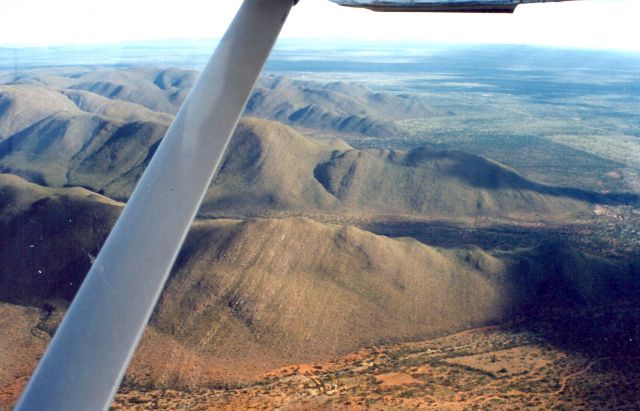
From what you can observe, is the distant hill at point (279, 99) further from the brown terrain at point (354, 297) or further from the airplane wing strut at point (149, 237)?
the airplane wing strut at point (149, 237)

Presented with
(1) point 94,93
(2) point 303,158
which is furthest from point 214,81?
(1) point 94,93

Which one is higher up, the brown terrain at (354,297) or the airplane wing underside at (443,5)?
the airplane wing underside at (443,5)

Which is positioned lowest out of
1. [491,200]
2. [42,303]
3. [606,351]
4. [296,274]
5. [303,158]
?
[303,158]

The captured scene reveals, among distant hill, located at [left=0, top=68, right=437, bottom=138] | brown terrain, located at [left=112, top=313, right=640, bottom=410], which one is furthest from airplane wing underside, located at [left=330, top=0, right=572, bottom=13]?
distant hill, located at [left=0, top=68, right=437, bottom=138]

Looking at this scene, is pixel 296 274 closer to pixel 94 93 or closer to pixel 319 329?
pixel 319 329

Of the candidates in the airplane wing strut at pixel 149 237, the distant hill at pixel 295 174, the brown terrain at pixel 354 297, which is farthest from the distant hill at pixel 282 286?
the airplane wing strut at pixel 149 237

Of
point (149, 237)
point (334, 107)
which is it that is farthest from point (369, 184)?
point (334, 107)

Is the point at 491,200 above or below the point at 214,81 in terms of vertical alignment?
below
